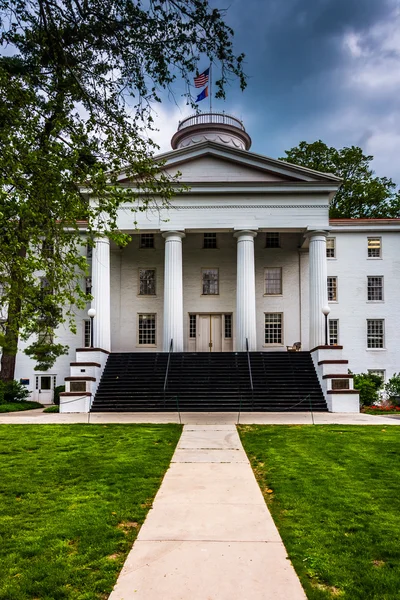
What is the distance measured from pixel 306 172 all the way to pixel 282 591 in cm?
2812

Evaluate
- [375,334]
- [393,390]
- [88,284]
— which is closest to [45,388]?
[88,284]

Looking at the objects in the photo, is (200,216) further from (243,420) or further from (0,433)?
(0,433)

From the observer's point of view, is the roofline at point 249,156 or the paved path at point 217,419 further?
the roofline at point 249,156

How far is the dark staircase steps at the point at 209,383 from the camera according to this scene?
22.9 metres

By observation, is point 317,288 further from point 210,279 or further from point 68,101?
point 68,101

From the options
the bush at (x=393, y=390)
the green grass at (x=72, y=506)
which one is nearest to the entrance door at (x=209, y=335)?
the bush at (x=393, y=390)

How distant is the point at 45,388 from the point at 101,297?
9.52 meters

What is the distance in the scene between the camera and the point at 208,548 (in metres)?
5.77

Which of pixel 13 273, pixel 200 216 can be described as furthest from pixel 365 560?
pixel 200 216

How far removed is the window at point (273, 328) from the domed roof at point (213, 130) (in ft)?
45.6

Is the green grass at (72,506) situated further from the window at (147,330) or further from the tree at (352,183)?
the tree at (352,183)

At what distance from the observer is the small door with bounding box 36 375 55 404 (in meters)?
34.9

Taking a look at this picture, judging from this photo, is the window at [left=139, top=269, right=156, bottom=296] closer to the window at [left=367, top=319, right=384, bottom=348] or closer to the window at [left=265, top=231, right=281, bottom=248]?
the window at [left=265, top=231, right=281, bottom=248]

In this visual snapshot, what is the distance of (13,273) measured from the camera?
10.8m
